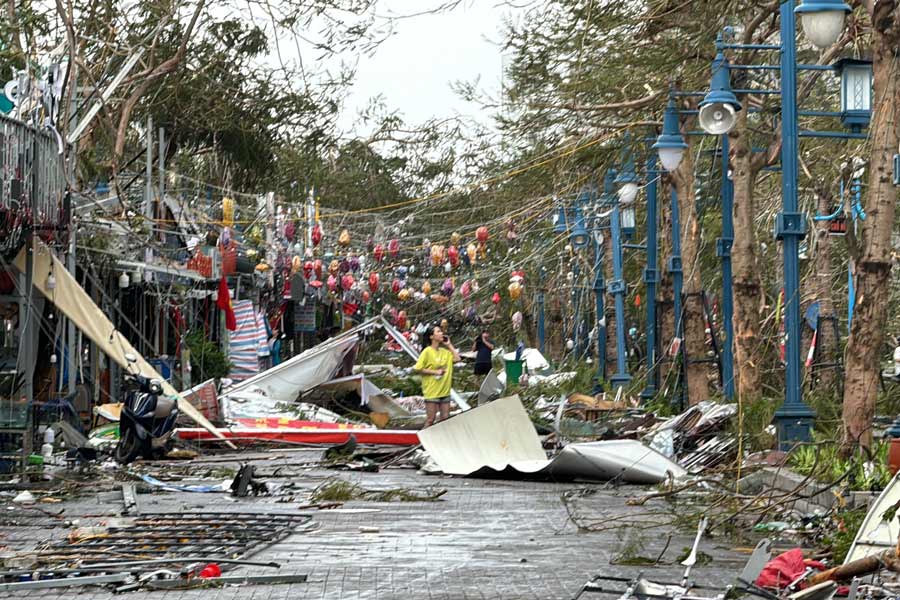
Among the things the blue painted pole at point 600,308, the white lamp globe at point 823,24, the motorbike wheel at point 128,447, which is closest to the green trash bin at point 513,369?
the blue painted pole at point 600,308

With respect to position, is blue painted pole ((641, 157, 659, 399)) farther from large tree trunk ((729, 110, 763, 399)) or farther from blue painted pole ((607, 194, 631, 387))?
large tree trunk ((729, 110, 763, 399))

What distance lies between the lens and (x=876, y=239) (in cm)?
1395

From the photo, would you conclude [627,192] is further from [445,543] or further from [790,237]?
[445,543]

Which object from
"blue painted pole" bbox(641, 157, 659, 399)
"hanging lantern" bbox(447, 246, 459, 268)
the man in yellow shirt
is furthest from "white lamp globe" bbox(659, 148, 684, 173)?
"hanging lantern" bbox(447, 246, 459, 268)

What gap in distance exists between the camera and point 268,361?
47.2m

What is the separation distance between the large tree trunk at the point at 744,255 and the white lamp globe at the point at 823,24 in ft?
22.6

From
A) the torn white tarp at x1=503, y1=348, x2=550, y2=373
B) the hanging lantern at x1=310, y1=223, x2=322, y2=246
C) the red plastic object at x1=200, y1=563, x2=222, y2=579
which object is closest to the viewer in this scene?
the red plastic object at x1=200, y1=563, x2=222, y2=579

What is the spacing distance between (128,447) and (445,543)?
10.5 metres

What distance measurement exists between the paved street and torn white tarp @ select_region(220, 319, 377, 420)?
35.8 ft

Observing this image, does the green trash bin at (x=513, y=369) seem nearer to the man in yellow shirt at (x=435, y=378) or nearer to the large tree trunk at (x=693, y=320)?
the large tree trunk at (x=693, y=320)

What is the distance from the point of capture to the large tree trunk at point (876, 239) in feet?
45.2

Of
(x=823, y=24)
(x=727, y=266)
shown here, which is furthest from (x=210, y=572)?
(x=727, y=266)

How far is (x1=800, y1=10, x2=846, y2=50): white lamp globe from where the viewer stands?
13953 mm

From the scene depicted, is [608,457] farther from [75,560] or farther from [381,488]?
[75,560]
